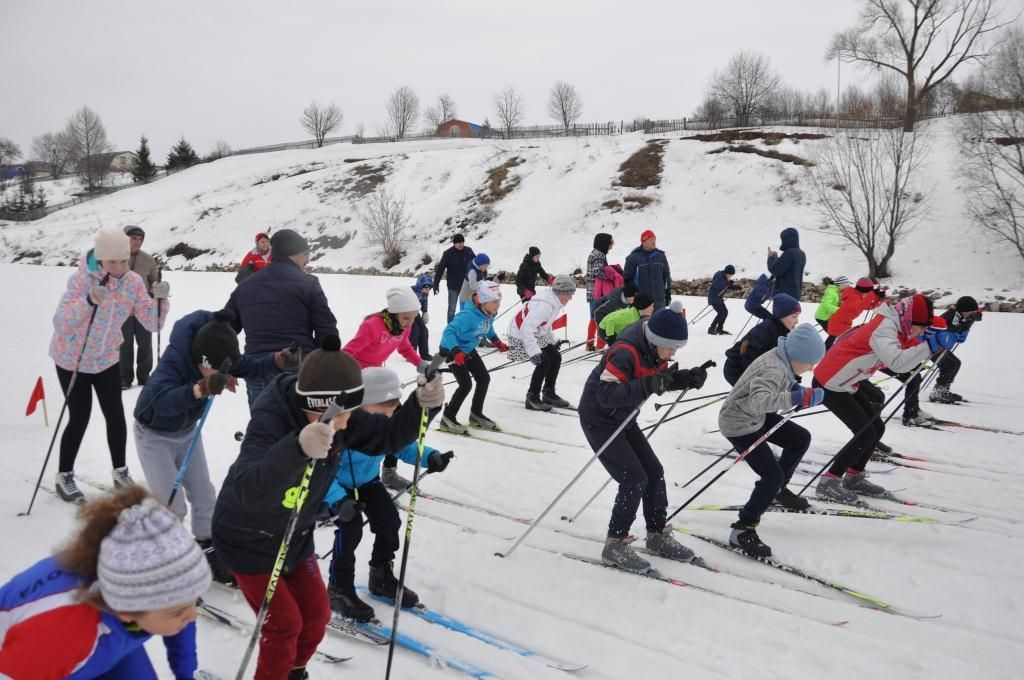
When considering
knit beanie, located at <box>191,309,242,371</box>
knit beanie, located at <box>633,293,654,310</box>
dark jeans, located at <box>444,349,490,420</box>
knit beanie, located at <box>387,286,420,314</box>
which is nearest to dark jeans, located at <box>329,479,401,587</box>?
knit beanie, located at <box>191,309,242,371</box>

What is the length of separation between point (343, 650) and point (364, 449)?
3.79ft

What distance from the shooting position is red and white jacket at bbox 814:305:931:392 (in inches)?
212

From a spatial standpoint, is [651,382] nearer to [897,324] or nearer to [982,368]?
[897,324]

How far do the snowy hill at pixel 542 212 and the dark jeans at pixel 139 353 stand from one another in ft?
56.0

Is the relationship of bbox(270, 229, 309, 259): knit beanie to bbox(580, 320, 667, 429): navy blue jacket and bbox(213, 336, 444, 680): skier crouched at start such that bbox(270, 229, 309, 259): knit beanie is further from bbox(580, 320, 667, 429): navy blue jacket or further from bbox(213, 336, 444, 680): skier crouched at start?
bbox(580, 320, 667, 429): navy blue jacket

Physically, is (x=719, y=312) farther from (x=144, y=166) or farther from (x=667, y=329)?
(x=144, y=166)

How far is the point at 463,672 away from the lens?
336 cm

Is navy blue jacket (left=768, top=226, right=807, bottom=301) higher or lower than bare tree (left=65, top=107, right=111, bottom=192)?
lower

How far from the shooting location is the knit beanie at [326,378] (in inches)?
103

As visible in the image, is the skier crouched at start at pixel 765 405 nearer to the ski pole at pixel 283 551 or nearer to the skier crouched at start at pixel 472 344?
the skier crouched at start at pixel 472 344

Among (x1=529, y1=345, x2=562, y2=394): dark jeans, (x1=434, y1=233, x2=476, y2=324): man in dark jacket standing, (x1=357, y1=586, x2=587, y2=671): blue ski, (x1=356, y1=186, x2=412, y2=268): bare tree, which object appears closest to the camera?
(x1=357, y1=586, x2=587, y2=671): blue ski

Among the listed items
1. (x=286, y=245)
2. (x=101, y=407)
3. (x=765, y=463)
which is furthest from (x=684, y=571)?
(x=101, y=407)

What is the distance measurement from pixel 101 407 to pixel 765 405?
198 inches

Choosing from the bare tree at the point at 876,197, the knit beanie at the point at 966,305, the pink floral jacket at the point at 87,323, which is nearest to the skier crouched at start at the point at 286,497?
the pink floral jacket at the point at 87,323
